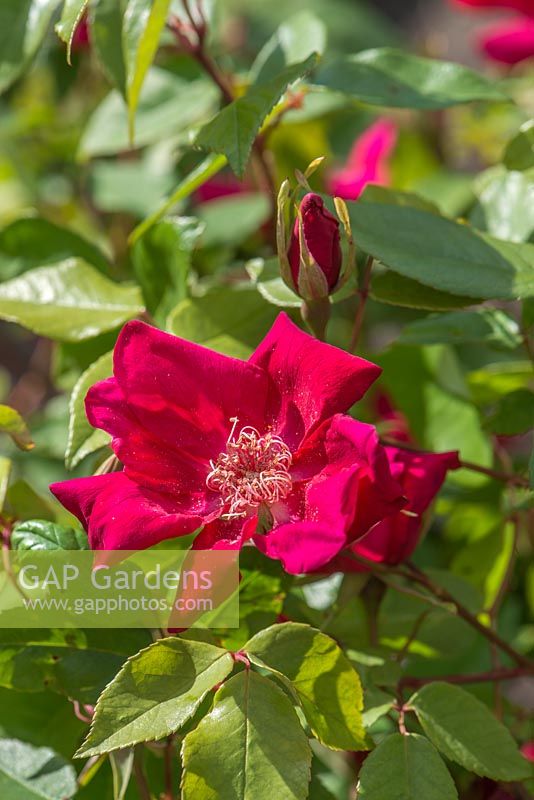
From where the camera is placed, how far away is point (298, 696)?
554 mm

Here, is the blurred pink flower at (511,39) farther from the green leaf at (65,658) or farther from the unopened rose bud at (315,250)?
the green leaf at (65,658)

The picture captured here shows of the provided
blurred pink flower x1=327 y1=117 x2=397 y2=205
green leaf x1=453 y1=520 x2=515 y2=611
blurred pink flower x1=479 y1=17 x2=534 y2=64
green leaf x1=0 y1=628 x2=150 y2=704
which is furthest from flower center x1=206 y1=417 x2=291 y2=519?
blurred pink flower x1=479 y1=17 x2=534 y2=64

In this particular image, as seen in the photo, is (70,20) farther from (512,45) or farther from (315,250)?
(512,45)

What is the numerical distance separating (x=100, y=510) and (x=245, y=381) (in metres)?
0.12

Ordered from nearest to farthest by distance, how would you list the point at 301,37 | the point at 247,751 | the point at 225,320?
the point at 247,751 < the point at 225,320 < the point at 301,37

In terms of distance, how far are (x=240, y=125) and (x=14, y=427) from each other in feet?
0.76

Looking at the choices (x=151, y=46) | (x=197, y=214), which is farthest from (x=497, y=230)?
(x=197, y=214)

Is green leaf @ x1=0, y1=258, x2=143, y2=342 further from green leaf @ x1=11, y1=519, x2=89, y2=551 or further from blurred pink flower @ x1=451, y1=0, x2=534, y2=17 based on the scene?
blurred pink flower @ x1=451, y1=0, x2=534, y2=17

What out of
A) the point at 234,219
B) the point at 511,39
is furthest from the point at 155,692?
the point at 511,39

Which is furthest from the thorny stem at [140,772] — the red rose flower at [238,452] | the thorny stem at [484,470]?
the thorny stem at [484,470]

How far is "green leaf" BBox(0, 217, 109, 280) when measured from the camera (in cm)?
90

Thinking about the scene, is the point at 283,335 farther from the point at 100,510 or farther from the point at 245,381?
the point at 100,510

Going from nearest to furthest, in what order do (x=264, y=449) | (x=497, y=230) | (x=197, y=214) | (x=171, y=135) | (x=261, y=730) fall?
(x=261, y=730) < (x=264, y=449) < (x=497, y=230) < (x=171, y=135) < (x=197, y=214)

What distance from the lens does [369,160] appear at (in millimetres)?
1226
